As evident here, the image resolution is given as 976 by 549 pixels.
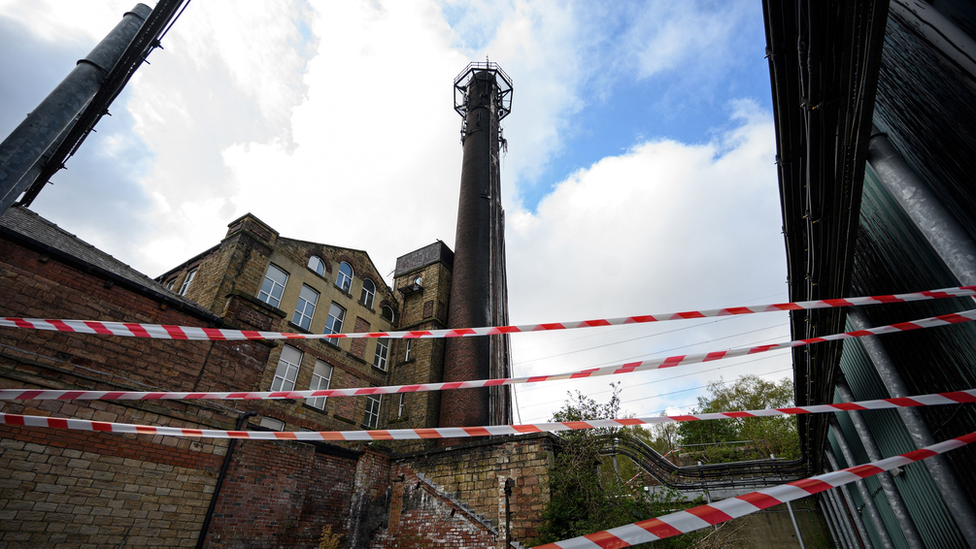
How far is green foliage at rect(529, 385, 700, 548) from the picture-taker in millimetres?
8148

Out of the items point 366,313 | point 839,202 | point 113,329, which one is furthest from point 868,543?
point 366,313

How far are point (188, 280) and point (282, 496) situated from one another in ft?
31.9

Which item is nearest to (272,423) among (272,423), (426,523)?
(272,423)

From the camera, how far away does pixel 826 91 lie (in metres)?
2.86

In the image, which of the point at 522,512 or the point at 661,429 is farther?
the point at 661,429

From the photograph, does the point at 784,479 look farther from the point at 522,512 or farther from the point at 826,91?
the point at 826,91

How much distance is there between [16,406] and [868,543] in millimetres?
16584

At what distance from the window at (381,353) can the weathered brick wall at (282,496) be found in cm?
664

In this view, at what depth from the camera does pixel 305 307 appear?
1586cm

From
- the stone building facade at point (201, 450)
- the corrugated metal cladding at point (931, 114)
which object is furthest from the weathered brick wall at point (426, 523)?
the corrugated metal cladding at point (931, 114)

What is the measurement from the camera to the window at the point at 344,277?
18.1m

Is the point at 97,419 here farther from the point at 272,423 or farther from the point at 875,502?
the point at 875,502

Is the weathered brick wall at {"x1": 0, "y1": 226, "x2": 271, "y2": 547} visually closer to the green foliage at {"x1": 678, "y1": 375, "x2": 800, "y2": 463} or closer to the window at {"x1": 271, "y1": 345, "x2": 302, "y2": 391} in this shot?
the window at {"x1": 271, "y1": 345, "x2": 302, "y2": 391}

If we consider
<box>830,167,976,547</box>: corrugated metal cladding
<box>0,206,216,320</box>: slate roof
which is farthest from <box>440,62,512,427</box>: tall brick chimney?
<box>830,167,976,547</box>: corrugated metal cladding
